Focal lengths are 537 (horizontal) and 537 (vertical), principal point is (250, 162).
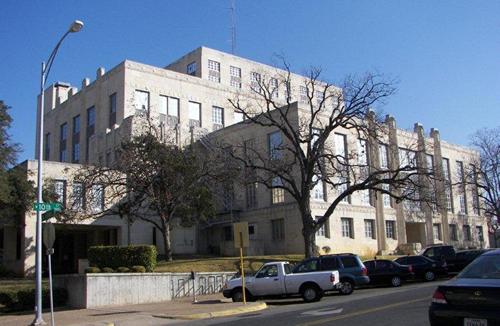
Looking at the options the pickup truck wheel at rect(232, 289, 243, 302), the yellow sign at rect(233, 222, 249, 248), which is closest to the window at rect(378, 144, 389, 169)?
the pickup truck wheel at rect(232, 289, 243, 302)

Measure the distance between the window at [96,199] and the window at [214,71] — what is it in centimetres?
2971

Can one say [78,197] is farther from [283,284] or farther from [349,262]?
[349,262]

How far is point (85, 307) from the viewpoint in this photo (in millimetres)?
22641

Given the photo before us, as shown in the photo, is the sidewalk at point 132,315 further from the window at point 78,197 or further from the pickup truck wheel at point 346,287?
the window at point 78,197

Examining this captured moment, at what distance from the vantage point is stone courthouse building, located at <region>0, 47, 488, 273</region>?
143 feet

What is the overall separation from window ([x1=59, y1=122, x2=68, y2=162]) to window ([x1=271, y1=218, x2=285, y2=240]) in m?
30.9

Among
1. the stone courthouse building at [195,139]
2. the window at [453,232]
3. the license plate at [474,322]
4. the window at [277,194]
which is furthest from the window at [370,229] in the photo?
the license plate at [474,322]

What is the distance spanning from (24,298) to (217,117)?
38.4m

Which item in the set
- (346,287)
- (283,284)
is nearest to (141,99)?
(346,287)

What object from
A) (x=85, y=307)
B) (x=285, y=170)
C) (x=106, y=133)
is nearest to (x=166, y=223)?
(x=285, y=170)

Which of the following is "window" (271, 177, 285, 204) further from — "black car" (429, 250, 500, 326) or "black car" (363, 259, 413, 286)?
"black car" (429, 250, 500, 326)

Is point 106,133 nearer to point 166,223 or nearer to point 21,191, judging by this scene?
point 21,191

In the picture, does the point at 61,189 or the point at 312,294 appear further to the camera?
the point at 61,189

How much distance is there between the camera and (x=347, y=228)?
47.7 meters
